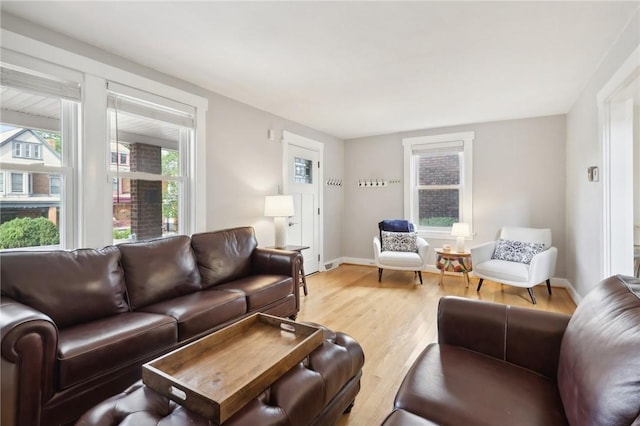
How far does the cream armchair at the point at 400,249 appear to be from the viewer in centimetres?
416

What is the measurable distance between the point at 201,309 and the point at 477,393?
1671 millimetres

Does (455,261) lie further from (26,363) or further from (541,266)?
(26,363)

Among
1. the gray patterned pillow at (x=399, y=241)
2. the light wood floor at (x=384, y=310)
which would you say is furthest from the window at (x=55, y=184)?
the gray patterned pillow at (x=399, y=241)

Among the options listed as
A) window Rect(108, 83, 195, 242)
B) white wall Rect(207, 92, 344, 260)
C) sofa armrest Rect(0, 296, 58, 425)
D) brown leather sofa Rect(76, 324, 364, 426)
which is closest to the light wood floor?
brown leather sofa Rect(76, 324, 364, 426)

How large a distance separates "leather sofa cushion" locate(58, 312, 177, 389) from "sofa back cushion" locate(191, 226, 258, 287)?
0.74 metres

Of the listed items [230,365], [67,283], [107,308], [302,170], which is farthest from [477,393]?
[302,170]

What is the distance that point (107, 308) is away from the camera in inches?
75.7

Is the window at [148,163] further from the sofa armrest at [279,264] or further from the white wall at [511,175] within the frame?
the white wall at [511,175]

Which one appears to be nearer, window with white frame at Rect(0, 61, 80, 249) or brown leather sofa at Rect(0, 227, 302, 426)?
brown leather sofa at Rect(0, 227, 302, 426)

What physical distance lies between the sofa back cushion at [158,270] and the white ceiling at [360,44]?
60.2 inches

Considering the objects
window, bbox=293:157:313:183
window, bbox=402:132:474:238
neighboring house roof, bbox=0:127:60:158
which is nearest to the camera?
neighboring house roof, bbox=0:127:60:158

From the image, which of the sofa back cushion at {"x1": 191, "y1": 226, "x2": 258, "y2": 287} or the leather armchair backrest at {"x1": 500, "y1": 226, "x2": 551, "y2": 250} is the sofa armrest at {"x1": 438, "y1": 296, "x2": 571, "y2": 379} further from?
the leather armchair backrest at {"x1": 500, "y1": 226, "x2": 551, "y2": 250}

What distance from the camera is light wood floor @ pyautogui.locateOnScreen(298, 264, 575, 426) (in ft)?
6.22

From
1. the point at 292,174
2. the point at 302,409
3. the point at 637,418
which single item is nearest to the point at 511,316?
the point at 637,418
